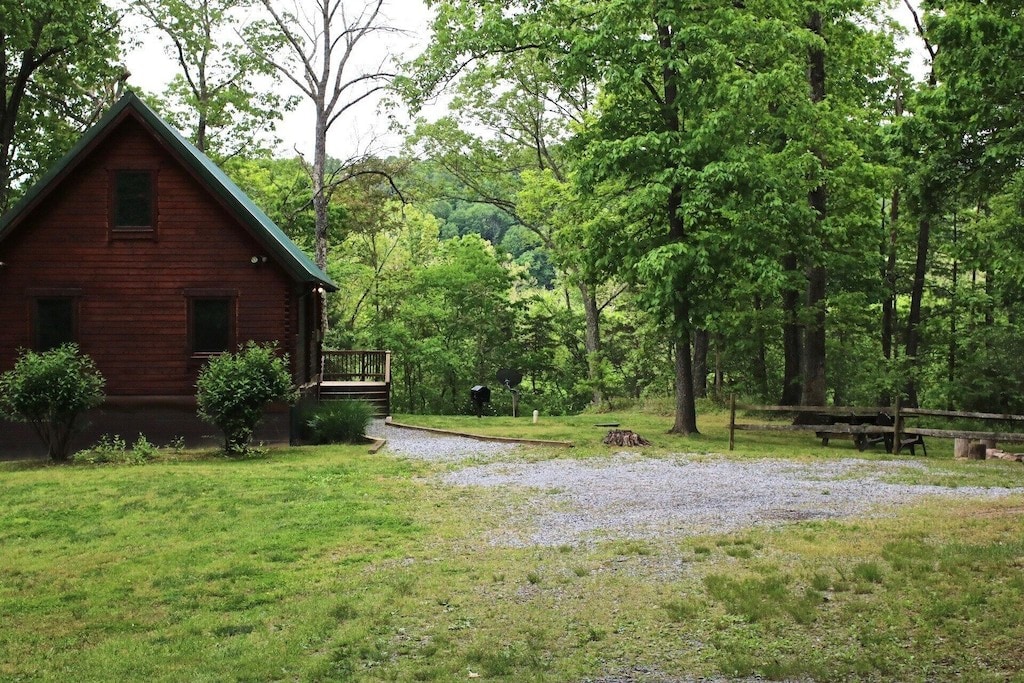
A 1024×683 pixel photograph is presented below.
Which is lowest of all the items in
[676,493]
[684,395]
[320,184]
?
[676,493]

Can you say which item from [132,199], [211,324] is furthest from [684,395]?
[132,199]

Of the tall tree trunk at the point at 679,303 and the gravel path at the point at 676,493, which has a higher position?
the tall tree trunk at the point at 679,303

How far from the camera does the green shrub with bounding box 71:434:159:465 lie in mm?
18922

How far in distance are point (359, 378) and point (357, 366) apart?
11.0 ft

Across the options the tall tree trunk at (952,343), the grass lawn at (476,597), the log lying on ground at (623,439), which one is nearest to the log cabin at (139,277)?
the log lying on ground at (623,439)

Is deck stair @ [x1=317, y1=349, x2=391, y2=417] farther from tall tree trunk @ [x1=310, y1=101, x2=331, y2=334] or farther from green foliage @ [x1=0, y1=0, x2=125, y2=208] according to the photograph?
green foliage @ [x1=0, y1=0, x2=125, y2=208]

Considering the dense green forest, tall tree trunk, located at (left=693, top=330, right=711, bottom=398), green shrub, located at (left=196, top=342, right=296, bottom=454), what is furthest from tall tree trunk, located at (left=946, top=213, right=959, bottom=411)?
green shrub, located at (left=196, top=342, right=296, bottom=454)

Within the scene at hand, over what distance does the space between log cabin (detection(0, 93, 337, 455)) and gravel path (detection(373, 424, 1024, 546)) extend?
5741 millimetres

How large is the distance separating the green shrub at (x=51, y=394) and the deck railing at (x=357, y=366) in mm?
11053

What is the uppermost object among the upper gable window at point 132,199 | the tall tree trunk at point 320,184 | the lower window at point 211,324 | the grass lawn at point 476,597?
the tall tree trunk at point 320,184

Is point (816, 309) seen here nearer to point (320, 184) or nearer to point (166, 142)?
point (166, 142)

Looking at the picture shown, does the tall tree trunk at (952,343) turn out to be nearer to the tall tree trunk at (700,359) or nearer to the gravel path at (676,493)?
the tall tree trunk at (700,359)

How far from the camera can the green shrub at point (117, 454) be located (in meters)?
18.9

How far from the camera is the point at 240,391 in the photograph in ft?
62.7
